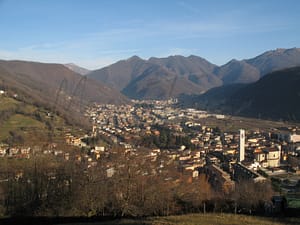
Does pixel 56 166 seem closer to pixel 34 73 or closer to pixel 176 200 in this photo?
pixel 176 200

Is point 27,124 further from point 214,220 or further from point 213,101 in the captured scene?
point 213,101

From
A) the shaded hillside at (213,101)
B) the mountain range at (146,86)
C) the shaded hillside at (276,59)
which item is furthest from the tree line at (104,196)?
the shaded hillside at (276,59)

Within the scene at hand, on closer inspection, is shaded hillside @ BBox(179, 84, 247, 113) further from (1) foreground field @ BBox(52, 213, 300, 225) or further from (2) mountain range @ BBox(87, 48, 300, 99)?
(1) foreground field @ BBox(52, 213, 300, 225)

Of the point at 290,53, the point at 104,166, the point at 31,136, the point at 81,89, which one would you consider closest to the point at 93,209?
the point at 104,166

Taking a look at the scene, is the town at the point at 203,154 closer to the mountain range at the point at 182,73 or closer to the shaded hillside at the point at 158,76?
the shaded hillside at the point at 158,76

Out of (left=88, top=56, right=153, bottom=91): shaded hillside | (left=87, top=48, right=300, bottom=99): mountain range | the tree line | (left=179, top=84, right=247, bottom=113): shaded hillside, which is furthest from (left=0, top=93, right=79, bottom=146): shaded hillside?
(left=88, top=56, right=153, bottom=91): shaded hillside
